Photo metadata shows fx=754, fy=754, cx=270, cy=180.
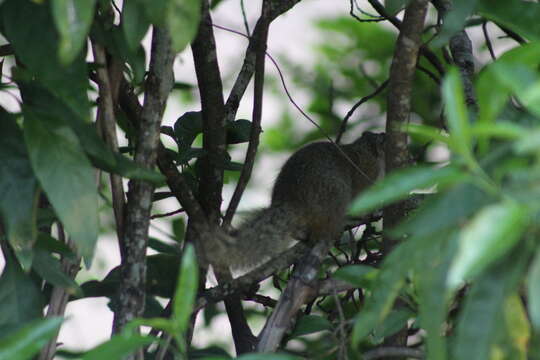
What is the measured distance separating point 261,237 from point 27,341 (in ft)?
5.24

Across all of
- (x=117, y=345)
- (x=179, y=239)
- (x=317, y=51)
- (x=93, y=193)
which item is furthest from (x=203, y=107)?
(x=317, y=51)

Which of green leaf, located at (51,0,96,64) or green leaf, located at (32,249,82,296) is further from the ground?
green leaf, located at (51,0,96,64)

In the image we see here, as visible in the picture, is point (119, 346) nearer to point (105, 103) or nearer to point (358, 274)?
point (358, 274)

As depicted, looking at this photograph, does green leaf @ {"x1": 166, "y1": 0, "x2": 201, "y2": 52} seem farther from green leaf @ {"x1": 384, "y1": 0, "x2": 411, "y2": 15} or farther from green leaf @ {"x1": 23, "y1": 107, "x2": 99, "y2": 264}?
green leaf @ {"x1": 384, "y1": 0, "x2": 411, "y2": 15}

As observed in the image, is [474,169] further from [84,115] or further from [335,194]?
[335,194]

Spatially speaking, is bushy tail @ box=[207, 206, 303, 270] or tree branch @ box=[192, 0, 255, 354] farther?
bushy tail @ box=[207, 206, 303, 270]

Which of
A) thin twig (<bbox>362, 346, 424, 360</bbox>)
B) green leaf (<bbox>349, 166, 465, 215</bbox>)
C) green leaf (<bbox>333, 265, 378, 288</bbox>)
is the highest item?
green leaf (<bbox>349, 166, 465, 215</bbox>)

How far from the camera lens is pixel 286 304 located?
69.0 inches

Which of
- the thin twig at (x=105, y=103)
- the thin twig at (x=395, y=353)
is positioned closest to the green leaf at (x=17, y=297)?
the thin twig at (x=105, y=103)

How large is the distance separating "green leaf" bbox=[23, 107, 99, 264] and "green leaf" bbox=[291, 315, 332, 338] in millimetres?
614

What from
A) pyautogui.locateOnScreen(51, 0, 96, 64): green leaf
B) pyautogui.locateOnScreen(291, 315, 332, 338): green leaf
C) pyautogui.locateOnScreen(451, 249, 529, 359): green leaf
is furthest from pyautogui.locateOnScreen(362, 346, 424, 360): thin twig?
pyautogui.locateOnScreen(51, 0, 96, 64): green leaf

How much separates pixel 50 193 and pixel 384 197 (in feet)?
2.06

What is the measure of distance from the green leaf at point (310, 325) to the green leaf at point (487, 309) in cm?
76

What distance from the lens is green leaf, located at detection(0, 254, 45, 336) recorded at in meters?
1.50
